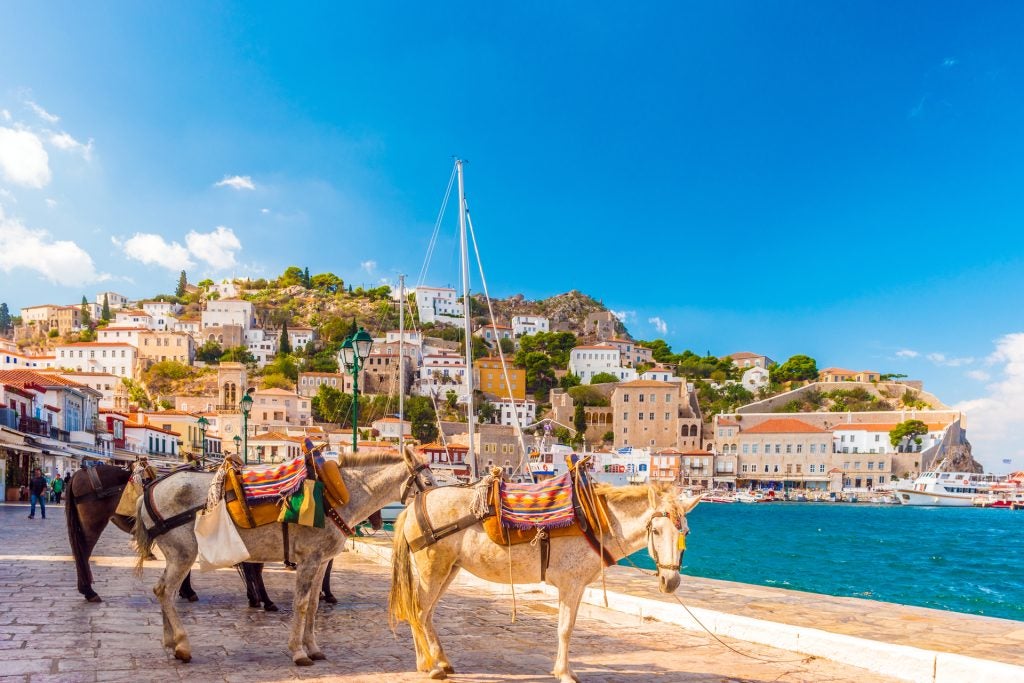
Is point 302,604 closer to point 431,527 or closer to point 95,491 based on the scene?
point 431,527

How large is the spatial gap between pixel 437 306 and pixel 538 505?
145485 mm

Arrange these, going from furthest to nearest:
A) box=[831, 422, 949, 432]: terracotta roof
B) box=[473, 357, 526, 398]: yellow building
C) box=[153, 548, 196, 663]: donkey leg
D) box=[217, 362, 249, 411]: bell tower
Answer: box=[473, 357, 526, 398]: yellow building, box=[217, 362, 249, 411]: bell tower, box=[831, 422, 949, 432]: terracotta roof, box=[153, 548, 196, 663]: donkey leg

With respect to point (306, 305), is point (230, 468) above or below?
below

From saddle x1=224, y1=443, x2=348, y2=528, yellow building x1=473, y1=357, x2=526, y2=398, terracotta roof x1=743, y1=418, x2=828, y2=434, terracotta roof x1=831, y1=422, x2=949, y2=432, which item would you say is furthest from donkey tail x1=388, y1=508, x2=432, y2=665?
yellow building x1=473, y1=357, x2=526, y2=398

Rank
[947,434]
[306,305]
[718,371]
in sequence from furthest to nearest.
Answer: [306,305] → [718,371] → [947,434]

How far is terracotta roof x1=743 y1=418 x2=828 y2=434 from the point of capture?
332 ft

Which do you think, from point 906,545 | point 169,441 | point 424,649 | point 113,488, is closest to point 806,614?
point 424,649

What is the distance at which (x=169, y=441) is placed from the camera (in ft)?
224

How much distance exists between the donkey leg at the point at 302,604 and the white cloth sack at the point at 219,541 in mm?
493

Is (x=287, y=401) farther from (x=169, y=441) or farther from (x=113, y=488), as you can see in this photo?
(x=113, y=488)

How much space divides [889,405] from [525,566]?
427 ft

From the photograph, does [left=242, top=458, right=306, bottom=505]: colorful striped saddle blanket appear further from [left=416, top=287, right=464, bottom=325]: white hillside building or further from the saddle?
[left=416, top=287, right=464, bottom=325]: white hillside building

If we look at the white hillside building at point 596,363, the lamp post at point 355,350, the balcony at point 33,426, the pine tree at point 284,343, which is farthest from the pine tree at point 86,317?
the lamp post at point 355,350

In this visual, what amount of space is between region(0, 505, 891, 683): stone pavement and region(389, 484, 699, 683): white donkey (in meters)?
0.43
